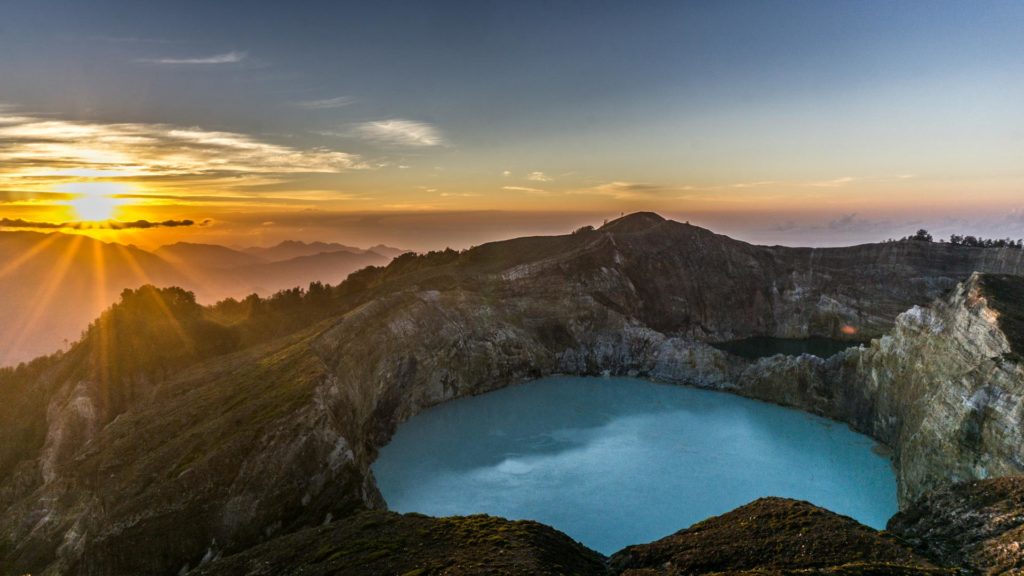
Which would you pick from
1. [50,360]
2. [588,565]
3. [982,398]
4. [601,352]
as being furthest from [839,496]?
[50,360]

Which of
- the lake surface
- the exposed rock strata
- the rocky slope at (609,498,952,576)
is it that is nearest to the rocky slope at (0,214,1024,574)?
the lake surface

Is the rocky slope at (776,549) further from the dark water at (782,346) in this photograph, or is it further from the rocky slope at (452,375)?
the dark water at (782,346)

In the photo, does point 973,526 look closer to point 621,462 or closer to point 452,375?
point 621,462

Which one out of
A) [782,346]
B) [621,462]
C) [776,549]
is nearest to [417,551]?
[776,549]

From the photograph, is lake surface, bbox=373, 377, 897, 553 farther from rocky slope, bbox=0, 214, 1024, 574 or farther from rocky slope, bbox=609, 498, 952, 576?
rocky slope, bbox=609, 498, 952, 576

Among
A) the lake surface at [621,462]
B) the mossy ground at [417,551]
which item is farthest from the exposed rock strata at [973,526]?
the lake surface at [621,462]
